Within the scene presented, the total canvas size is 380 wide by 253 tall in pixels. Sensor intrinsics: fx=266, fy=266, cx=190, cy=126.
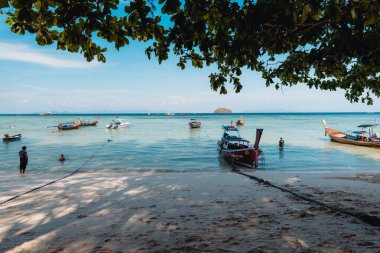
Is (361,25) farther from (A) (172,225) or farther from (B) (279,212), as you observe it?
(A) (172,225)

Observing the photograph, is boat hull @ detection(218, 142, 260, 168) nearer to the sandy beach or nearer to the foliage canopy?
the sandy beach

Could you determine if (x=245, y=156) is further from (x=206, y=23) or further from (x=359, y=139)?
(x=359, y=139)

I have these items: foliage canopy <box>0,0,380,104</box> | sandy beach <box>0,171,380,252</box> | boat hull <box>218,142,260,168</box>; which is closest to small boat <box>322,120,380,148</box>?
boat hull <box>218,142,260,168</box>

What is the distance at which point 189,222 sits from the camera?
6.27 metres

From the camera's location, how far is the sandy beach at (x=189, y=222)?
4.86 m

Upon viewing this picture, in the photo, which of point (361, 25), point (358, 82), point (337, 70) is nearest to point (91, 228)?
point (361, 25)

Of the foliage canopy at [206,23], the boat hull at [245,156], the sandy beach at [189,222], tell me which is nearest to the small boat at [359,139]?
the boat hull at [245,156]

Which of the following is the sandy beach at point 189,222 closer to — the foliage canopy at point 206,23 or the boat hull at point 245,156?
the foliage canopy at point 206,23

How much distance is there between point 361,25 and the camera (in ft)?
17.1

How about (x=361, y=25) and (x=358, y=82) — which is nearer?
(x=361, y=25)

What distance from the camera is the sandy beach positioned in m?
4.86

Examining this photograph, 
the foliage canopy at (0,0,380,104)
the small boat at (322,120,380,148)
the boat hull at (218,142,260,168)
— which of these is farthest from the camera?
the small boat at (322,120,380,148)

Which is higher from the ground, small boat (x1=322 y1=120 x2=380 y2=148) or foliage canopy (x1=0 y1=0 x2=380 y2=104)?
foliage canopy (x1=0 y1=0 x2=380 y2=104)

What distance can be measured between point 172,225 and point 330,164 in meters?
23.5
